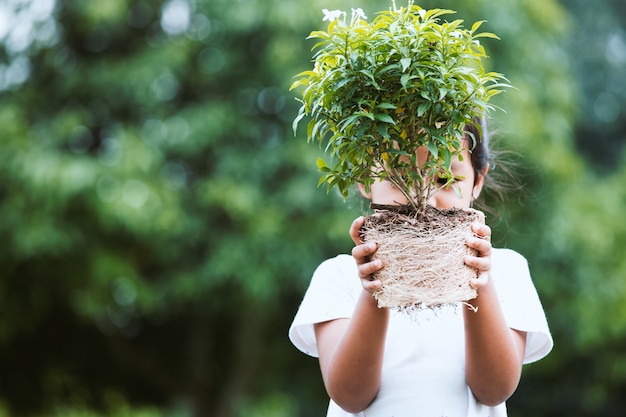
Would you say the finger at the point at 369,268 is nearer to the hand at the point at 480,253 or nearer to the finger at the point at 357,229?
the finger at the point at 357,229

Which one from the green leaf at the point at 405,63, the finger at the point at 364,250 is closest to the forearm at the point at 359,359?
the finger at the point at 364,250

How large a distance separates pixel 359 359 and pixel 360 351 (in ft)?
0.08

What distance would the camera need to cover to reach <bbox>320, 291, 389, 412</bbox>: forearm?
6.14 feet

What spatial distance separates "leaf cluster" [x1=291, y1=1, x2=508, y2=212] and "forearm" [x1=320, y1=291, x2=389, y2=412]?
0.29 meters

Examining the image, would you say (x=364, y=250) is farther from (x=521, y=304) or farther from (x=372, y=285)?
(x=521, y=304)

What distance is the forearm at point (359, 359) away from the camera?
6.14ft

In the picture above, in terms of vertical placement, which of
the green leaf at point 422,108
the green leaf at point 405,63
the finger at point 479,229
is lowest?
the finger at point 479,229

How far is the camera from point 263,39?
22.3ft

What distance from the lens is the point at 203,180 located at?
6.59 m

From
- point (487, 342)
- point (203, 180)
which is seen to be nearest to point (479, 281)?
point (487, 342)

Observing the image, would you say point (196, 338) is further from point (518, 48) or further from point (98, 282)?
point (518, 48)

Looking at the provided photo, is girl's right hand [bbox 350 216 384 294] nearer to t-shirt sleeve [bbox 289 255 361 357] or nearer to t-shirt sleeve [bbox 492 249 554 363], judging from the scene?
t-shirt sleeve [bbox 289 255 361 357]

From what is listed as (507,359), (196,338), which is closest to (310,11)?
(196,338)

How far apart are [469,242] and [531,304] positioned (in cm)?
48
